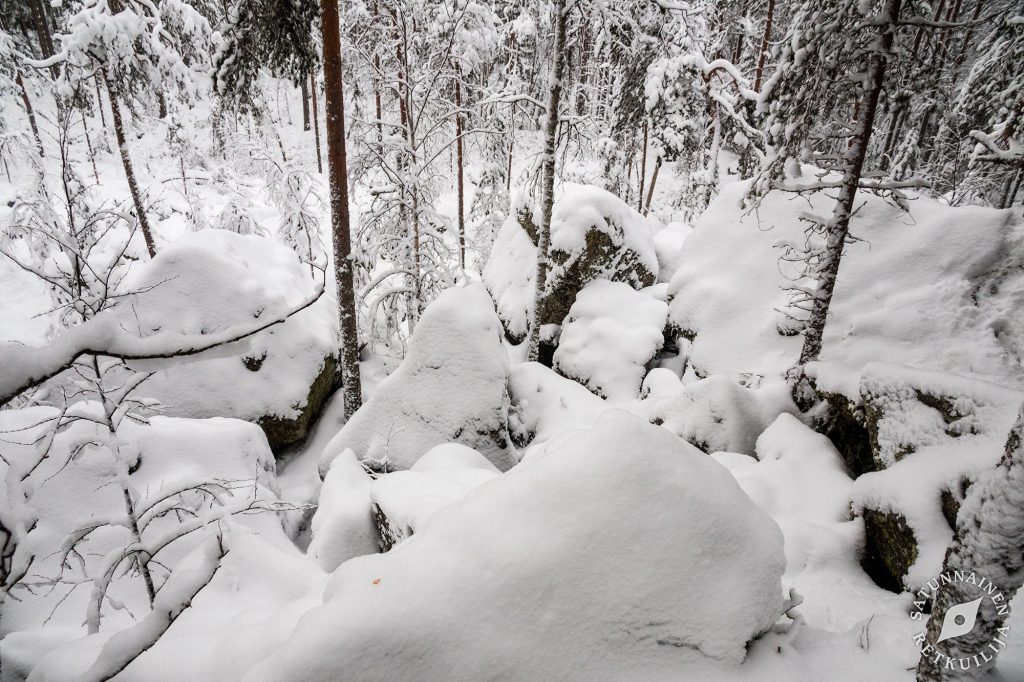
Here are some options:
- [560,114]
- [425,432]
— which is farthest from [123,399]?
[560,114]

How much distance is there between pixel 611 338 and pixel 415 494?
21.5 feet

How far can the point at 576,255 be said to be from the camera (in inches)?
438

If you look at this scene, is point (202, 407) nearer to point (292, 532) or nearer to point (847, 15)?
point (292, 532)

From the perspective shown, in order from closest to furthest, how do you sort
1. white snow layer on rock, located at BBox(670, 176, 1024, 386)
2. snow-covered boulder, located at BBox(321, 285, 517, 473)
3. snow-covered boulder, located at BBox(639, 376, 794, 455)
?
1. white snow layer on rock, located at BBox(670, 176, 1024, 386)
2. snow-covered boulder, located at BBox(639, 376, 794, 455)
3. snow-covered boulder, located at BBox(321, 285, 517, 473)

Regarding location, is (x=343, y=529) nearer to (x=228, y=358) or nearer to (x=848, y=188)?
(x=228, y=358)

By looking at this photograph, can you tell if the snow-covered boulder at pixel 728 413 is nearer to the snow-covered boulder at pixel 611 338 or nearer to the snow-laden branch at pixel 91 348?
the snow-covered boulder at pixel 611 338

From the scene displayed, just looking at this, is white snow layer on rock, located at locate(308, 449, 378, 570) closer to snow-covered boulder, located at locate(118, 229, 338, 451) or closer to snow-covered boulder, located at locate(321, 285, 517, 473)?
snow-covered boulder, located at locate(321, 285, 517, 473)

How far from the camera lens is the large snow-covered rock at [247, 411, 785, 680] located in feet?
7.09

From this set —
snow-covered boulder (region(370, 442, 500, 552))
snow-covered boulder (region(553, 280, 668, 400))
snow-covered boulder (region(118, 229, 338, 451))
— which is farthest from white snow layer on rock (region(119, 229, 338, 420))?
snow-covered boulder (region(553, 280, 668, 400))

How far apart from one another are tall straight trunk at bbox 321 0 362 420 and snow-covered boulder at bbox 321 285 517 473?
1.34m

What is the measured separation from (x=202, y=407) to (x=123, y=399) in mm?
5084

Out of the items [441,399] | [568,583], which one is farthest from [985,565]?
[441,399]

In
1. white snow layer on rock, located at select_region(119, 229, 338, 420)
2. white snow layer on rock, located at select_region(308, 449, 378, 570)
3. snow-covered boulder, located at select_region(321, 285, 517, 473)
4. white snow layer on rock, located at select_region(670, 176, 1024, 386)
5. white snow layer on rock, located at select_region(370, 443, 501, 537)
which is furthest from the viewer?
white snow layer on rock, located at select_region(119, 229, 338, 420)

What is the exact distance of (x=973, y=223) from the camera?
7098 millimetres
